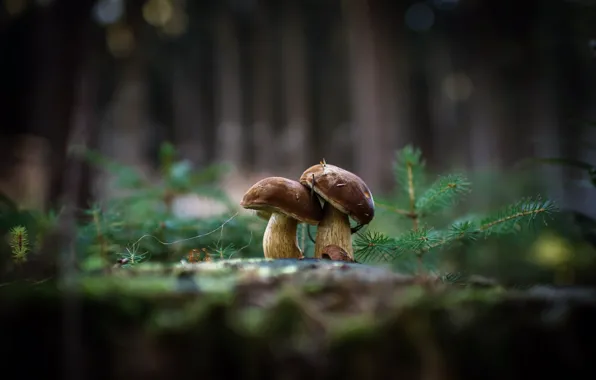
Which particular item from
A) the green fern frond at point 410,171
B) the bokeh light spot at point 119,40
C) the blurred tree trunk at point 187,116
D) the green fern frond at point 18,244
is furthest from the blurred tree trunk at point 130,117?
the green fern frond at point 18,244

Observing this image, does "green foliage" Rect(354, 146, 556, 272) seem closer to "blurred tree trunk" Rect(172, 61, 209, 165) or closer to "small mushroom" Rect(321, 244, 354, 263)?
"small mushroom" Rect(321, 244, 354, 263)

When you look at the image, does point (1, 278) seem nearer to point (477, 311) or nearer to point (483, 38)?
point (477, 311)

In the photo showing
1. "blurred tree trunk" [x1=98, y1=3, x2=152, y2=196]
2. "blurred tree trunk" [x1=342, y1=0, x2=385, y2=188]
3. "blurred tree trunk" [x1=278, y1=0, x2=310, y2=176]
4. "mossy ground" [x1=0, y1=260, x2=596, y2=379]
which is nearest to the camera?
"mossy ground" [x1=0, y1=260, x2=596, y2=379]

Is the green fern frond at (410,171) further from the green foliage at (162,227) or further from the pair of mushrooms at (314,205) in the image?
the green foliage at (162,227)

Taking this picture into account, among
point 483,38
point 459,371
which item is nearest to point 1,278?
point 459,371

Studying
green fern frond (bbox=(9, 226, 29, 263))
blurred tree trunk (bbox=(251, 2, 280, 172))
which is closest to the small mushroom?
green fern frond (bbox=(9, 226, 29, 263))

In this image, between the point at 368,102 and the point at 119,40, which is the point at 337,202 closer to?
the point at 368,102
